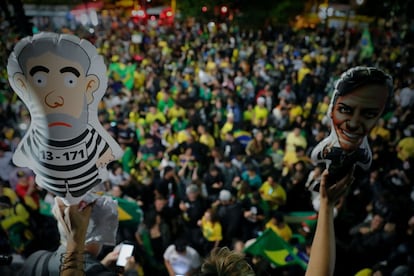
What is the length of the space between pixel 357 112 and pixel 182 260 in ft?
8.45

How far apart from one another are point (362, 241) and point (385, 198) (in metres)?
0.84

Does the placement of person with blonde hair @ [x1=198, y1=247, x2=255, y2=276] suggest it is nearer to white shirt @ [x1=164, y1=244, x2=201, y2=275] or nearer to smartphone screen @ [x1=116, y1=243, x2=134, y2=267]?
smartphone screen @ [x1=116, y1=243, x2=134, y2=267]

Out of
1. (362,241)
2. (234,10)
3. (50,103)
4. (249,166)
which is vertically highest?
(234,10)

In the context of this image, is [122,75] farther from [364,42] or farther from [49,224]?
[364,42]

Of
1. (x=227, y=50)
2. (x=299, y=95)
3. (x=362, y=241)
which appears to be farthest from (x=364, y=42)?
(x=362, y=241)

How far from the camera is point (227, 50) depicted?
8547mm

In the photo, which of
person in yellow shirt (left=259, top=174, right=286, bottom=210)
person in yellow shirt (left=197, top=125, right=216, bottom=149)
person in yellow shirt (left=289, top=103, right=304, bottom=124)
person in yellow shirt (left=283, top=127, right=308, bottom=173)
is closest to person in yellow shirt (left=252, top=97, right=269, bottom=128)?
person in yellow shirt (left=289, top=103, right=304, bottom=124)

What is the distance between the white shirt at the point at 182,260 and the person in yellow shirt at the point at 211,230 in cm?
56

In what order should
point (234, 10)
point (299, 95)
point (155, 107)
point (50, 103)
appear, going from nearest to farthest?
point (50, 103) → point (234, 10) → point (155, 107) → point (299, 95)

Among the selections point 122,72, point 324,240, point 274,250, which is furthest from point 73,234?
point 122,72

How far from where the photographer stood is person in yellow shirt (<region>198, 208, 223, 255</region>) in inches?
193

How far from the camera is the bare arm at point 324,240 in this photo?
5.65 ft

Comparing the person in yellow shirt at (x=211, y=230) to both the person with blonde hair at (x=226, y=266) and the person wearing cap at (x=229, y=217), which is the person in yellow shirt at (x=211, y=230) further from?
the person with blonde hair at (x=226, y=266)

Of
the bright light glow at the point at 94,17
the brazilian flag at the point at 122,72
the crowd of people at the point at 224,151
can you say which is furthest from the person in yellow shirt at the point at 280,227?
the brazilian flag at the point at 122,72
